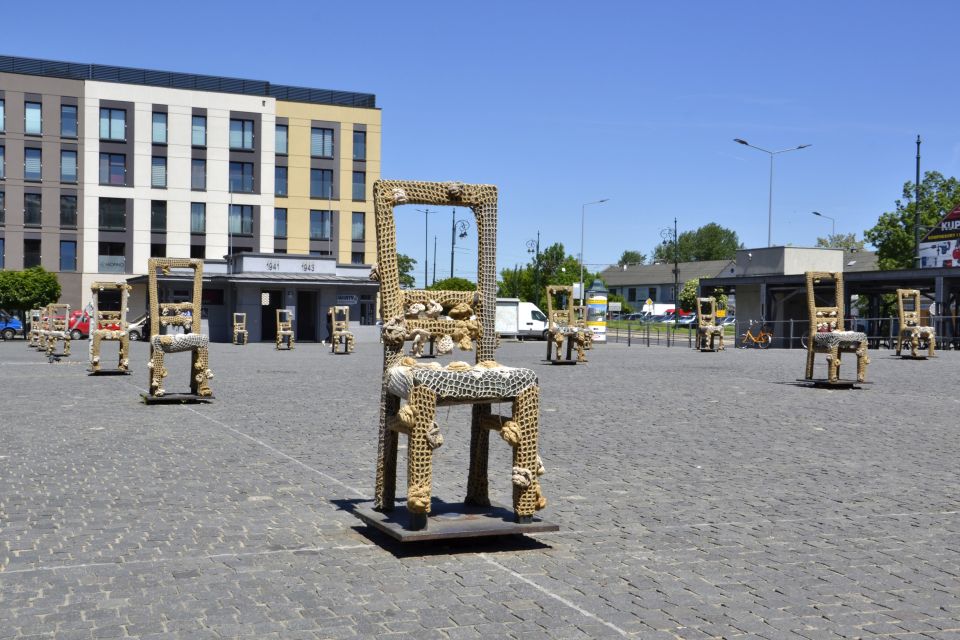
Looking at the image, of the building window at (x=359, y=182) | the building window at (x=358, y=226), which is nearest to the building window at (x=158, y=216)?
the building window at (x=358, y=226)

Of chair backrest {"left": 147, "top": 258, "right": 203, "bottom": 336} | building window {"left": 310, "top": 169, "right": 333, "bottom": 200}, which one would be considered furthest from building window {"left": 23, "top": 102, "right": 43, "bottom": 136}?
chair backrest {"left": 147, "top": 258, "right": 203, "bottom": 336}

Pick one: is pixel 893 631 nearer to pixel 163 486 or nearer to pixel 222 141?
pixel 163 486

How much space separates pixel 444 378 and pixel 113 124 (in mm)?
62153

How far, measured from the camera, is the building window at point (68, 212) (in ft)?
204

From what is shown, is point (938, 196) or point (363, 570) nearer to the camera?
point (363, 570)

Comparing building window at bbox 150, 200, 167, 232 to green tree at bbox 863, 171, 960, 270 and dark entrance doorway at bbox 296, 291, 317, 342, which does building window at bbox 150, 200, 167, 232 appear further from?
green tree at bbox 863, 171, 960, 270

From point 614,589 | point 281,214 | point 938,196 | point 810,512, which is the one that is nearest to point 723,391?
Answer: point 810,512

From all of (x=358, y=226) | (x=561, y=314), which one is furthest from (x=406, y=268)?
(x=561, y=314)

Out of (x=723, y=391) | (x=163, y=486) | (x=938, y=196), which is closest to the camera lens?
(x=163, y=486)

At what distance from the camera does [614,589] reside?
5.27 metres

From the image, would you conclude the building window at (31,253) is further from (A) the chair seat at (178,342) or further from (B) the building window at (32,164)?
(A) the chair seat at (178,342)

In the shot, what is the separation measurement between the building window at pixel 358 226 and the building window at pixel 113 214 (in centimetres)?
1472

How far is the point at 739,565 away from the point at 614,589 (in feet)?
3.12

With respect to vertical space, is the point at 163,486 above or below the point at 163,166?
below
